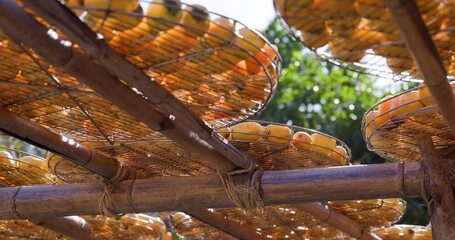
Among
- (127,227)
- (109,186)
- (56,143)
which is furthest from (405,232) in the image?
(56,143)

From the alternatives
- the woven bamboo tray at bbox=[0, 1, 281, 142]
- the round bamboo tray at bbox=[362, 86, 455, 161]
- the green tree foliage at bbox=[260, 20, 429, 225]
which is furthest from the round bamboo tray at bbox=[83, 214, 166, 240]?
the green tree foliage at bbox=[260, 20, 429, 225]

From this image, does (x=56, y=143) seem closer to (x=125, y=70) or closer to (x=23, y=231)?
(x=125, y=70)

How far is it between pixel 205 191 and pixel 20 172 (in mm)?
→ 815

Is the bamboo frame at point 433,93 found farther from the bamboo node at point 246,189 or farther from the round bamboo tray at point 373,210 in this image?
the round bamboo tray at point 373,210

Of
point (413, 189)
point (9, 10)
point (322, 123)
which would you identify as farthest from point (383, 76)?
point (322, 123)

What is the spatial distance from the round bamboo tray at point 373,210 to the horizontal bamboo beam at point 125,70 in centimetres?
101

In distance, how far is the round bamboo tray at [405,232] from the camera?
3930mm

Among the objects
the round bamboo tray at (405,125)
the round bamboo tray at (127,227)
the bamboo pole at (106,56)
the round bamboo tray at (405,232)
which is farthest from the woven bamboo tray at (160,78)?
the round bamboo tray at (405,232)

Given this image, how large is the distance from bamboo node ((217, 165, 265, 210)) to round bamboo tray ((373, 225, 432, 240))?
135 cm

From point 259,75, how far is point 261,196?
0.64 m

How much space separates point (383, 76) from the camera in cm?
217

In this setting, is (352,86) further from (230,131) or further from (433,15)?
(433,15)

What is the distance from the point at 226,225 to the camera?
3.59 m

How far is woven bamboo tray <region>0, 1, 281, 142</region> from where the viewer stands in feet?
6.47
